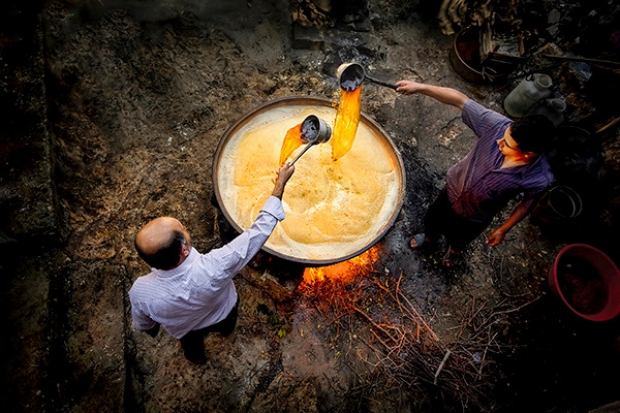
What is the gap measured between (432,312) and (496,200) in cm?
168

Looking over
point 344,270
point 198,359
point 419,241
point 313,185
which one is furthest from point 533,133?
point 198,359

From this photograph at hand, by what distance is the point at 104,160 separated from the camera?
393 centimetres

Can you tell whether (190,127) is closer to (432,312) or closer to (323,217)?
(323,217)

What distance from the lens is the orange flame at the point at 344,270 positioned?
4004 millimetres


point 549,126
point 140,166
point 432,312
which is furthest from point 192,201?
point 549,126

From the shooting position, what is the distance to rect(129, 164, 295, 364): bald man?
1.94 metres

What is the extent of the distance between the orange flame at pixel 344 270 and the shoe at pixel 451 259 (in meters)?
0.84

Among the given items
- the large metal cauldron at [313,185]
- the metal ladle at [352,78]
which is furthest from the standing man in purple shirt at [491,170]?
the large metal cauldron at [313,185]

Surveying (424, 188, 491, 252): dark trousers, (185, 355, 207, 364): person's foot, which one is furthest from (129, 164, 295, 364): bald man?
Answer: (424, 188, 491, 252): dark trousers

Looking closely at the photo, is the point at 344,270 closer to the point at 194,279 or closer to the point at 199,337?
the point at 199,337

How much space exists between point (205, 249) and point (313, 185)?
1474 millimetres

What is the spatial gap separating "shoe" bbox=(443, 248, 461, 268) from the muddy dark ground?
3.6 inches

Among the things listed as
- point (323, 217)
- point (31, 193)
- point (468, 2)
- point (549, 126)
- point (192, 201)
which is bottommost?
point (192, 201)

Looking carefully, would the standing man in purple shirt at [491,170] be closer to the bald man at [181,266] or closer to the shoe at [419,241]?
the shoe at [419,241]
